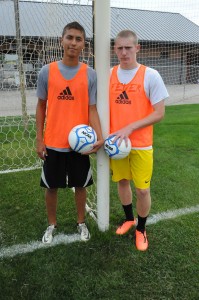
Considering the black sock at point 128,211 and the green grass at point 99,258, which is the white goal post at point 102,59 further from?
the green grass at point 99,258

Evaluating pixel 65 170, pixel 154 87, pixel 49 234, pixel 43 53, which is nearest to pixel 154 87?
pixel 154 87

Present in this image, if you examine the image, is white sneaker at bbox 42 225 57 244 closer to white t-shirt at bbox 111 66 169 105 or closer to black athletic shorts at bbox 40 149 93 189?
black athletic shorts at bbox 40 149 93 189

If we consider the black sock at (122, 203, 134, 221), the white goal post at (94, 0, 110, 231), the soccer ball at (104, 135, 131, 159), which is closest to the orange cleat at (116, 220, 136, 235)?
the black sock at (122, 203, 134, 221)

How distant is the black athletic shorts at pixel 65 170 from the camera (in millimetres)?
2598

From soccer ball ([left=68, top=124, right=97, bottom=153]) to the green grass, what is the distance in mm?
897

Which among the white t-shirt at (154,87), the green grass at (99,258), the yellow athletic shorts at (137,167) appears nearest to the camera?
the green grass at (99,258)

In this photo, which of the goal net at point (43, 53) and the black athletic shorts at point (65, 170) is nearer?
the black athletic shorts at point (65, 170)

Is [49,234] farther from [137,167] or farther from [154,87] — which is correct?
[154,87]

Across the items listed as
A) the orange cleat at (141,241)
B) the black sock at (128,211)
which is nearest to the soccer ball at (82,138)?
the black sock at (128,211)

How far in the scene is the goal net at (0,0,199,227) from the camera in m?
4.38

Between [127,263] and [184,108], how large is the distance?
973 cm

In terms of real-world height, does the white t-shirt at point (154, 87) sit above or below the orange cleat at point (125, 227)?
above

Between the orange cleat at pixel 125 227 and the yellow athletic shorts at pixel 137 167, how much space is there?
1.75 feet

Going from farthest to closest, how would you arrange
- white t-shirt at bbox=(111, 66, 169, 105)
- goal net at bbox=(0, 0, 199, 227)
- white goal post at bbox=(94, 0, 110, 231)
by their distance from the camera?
goal net at bbox=(0, 0, 199, 227) → white goal post at bbox=(94, 0, 110, 231) → white t-shirt at bbox=(111, 66, 169, 105)
